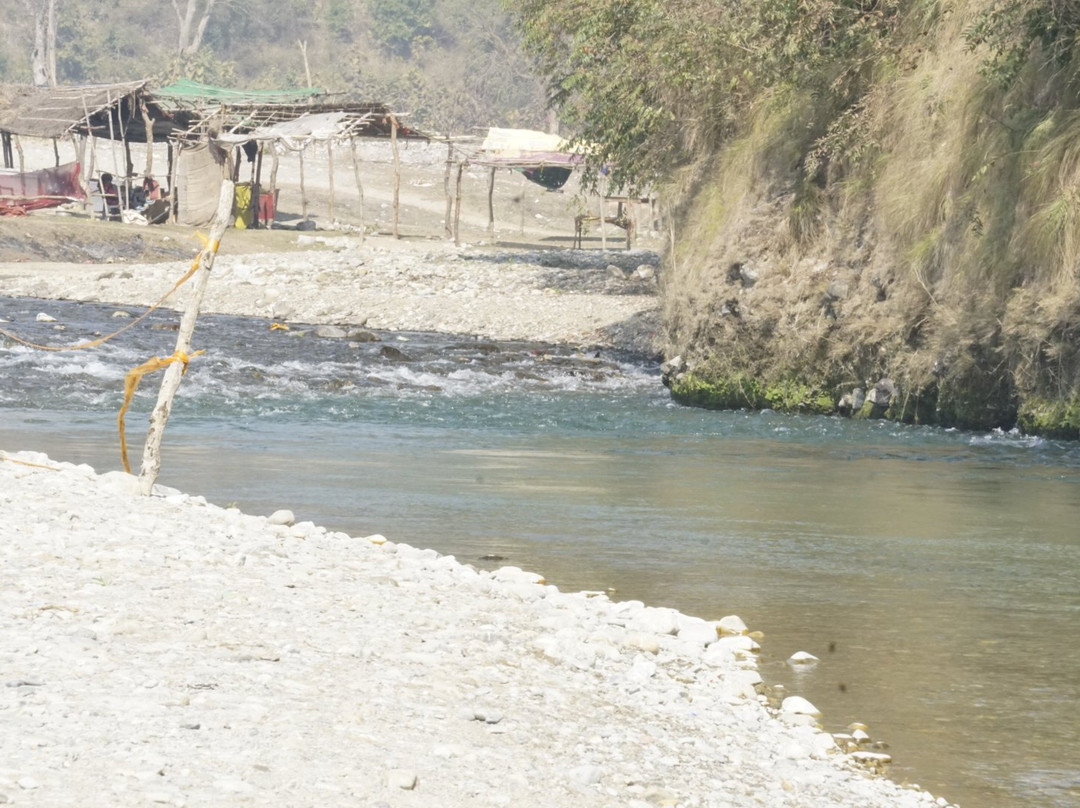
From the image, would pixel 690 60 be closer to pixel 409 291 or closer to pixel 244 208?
pixel 409 291

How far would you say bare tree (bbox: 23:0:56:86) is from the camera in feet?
207

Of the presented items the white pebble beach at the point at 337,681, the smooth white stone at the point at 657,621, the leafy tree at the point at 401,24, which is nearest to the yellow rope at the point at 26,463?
the white pebble beach at the point at 337,681

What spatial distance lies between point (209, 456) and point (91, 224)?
73.9 feet

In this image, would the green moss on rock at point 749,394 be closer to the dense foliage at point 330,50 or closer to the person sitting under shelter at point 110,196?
the person sitting under shelter at point 110,196

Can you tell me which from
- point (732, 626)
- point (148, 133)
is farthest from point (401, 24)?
point (732, 626)

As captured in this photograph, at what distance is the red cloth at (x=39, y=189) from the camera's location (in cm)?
3425

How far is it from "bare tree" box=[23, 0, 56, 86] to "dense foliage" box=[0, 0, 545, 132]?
8.32 ft

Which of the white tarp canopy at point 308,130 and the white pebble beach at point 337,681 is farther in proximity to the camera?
the white tarp canopy at point 308,130

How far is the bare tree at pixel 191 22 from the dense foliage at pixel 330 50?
0.92ft

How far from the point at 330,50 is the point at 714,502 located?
221ft

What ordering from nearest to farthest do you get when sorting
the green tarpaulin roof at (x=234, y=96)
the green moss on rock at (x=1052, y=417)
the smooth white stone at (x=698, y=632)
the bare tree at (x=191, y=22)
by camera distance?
the smooth white stone at (x=698, y=632) → the green moss on rock at (x=1052, y=417) → the green tarpaulin roof at (x=234, y=96) → the bare tree at (x=191, y=22)

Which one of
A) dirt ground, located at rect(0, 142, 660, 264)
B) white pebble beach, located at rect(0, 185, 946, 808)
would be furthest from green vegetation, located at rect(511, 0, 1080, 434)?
dirt ground, located at rect(0, 142, 660, 264)

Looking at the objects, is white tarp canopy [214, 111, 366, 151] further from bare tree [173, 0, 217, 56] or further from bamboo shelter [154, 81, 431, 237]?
bare tree [173, 0, 217, 56]

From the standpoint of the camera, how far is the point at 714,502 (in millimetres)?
9734
